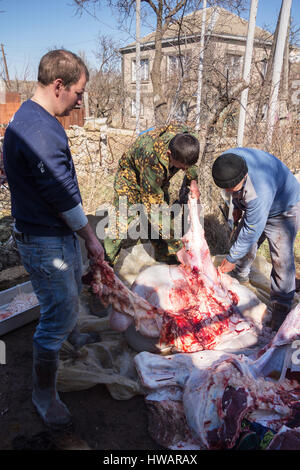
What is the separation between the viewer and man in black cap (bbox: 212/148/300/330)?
A: 2.56 metres

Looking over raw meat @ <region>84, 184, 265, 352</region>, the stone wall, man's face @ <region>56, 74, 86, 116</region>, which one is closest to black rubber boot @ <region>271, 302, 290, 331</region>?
raw meat @ <region>84, 184, 265, 352</region>

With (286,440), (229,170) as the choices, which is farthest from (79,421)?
(229,170)

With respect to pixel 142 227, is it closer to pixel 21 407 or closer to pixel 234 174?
pixel 234 174

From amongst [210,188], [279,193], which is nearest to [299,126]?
[210,188]

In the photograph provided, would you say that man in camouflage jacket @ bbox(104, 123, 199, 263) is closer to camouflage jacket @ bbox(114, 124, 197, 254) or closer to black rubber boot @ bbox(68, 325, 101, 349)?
camouflage jacket @ bbox(114, 124, 197, 254)

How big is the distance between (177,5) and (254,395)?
9.85 m

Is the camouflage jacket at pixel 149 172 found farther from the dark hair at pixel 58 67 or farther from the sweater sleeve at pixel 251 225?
the dark hair at pixel 58 67

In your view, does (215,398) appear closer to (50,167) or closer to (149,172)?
(50,167)

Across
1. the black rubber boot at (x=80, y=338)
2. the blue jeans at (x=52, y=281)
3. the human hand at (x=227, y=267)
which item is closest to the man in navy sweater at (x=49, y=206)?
the blue jeans at (x=52, y=281)

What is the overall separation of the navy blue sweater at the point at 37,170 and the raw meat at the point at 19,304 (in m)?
1.64

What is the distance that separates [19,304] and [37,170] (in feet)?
6.96

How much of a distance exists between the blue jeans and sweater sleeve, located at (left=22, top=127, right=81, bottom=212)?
25 cm

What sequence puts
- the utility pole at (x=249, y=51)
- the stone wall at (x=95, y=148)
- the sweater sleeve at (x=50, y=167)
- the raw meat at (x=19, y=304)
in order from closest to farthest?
the sweater sleeve at (x=50, y=167) → the raw meat at (x=19, y=304) → the utility pole at (x=249, y=51) → the stone wall at (x=95, y=148)

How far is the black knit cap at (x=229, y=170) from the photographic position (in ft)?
8.20
